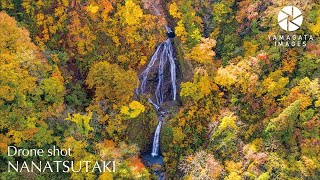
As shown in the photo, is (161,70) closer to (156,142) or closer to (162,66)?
(162,66)

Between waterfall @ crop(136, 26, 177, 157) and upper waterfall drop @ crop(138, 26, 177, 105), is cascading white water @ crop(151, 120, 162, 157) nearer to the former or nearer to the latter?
waterfall @ crop(136, 26, 177, 157)

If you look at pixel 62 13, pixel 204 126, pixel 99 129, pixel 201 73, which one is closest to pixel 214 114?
pixel 204 126

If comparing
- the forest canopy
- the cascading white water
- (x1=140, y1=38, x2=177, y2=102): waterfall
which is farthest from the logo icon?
the cascading white water

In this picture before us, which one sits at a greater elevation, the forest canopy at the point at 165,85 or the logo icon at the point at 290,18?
the logo icon at the point at 290,18

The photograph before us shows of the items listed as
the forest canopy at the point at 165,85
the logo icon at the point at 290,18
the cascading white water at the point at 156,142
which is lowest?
the cascading white water at the point at 156,142

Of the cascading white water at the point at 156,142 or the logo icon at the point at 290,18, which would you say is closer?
the logo icon at the point at 290,18

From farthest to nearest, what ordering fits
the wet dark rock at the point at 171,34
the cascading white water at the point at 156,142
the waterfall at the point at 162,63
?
the wet dark rock at the point at 171,34, the waterfall at the point at 162,63, the cascading white water at the point at 156,142

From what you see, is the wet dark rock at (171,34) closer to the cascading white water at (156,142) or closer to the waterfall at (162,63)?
the waterfall at (162,63)

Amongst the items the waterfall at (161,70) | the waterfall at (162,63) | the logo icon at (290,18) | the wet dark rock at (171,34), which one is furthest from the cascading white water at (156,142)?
the logo icon at (290,18)
